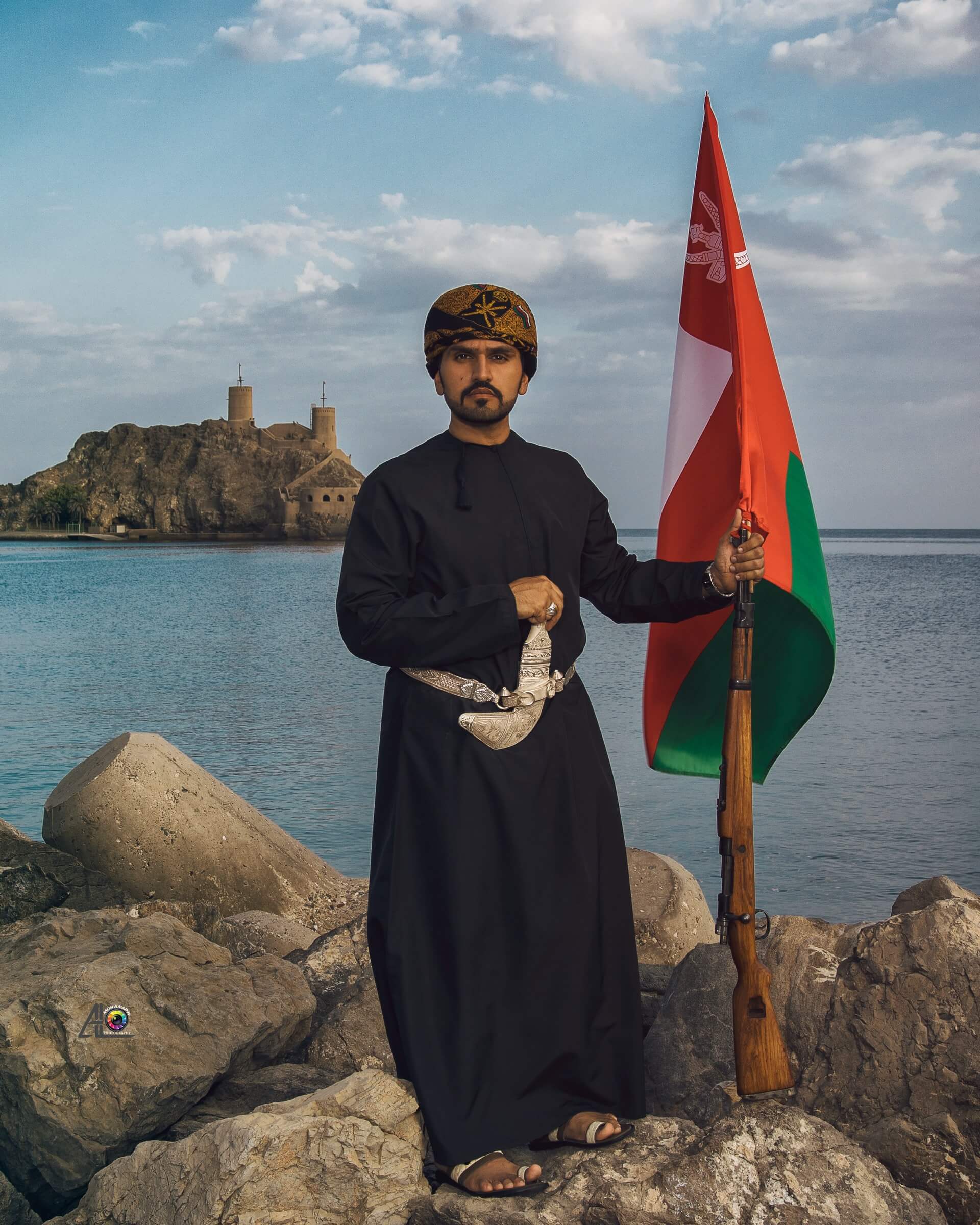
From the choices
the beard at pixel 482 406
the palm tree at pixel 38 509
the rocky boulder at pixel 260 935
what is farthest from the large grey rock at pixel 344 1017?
the palm tree at pixel 38 509

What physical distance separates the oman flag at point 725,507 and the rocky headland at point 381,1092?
0.70 metres

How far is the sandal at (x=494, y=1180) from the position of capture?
113 inches

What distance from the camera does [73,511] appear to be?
383ft

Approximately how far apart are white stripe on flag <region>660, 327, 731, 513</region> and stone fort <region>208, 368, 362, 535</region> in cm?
9643

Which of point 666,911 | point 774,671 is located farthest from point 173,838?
point 774,671

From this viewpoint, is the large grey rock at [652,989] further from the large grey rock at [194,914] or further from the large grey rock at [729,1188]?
the large grey rock at [194,914]

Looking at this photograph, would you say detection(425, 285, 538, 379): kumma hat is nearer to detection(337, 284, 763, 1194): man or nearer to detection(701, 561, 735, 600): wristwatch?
detection(337, 284, 763, 1194): man

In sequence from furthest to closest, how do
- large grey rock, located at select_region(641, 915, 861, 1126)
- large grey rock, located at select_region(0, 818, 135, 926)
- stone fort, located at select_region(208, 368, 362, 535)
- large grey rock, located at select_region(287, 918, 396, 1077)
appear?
stone fort, located at select_region(208, 368, 362, 535) → large grey rock, located at select_region(0, 818, 135, 926) → large grey rock, located at select_region(287, 918, 396, 1077) → large grey rock, located at select_region(641, 915, 861, 1126)

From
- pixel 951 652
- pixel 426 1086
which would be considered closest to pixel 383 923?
pixel 426 1086

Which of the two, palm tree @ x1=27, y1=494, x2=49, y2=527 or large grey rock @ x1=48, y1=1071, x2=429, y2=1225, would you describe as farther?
palm tree @ x1=27, y1=494, x2=49, y2=527

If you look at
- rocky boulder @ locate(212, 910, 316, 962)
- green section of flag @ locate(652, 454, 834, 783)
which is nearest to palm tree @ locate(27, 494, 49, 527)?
rocky boulder @ locate(212, 910, 316, 962)

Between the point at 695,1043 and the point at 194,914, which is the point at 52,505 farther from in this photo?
the point at 695,1043

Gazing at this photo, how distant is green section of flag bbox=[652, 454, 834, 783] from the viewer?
3.57 m

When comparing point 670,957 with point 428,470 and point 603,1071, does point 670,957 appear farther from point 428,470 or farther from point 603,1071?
point 428,470
